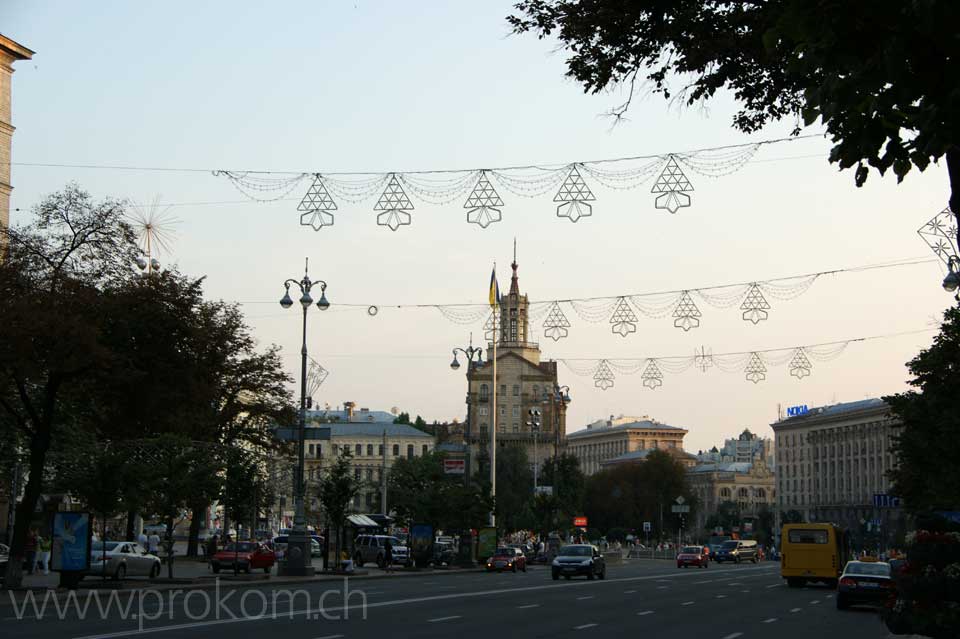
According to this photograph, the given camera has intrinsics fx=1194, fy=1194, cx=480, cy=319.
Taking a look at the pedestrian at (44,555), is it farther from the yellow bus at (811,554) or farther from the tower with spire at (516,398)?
the tower with spire at (516,398)

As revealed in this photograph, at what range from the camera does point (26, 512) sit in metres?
33.2

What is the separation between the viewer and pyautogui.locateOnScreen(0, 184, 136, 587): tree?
3150 cm

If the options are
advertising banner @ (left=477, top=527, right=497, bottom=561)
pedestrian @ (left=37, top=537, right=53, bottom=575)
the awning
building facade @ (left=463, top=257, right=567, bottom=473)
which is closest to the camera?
pedestrian @ (left=37, top=537, right=53, bottom=575)

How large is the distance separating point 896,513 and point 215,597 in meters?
129

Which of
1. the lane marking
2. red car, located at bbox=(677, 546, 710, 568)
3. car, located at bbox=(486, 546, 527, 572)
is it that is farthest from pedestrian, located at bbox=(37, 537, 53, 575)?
red car, located at bbox=(677, 546, 710, 568)

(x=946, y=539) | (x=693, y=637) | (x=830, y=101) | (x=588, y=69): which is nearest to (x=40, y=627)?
(x=693, y=637)

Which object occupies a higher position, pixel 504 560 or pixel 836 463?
pixel 836 463

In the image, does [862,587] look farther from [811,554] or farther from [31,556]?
[31,556]

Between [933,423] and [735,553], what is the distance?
5814 centimetres

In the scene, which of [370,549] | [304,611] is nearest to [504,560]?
[370,549]

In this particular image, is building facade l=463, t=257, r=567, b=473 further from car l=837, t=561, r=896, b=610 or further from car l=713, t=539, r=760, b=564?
car l=837, t=561, r=896, b=610

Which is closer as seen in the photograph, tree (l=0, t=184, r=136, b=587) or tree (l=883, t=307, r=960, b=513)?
tree (l=0, t=184, r=136, b=587)

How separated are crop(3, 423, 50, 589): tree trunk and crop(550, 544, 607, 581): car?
77.3ft

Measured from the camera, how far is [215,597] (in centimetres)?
3172
